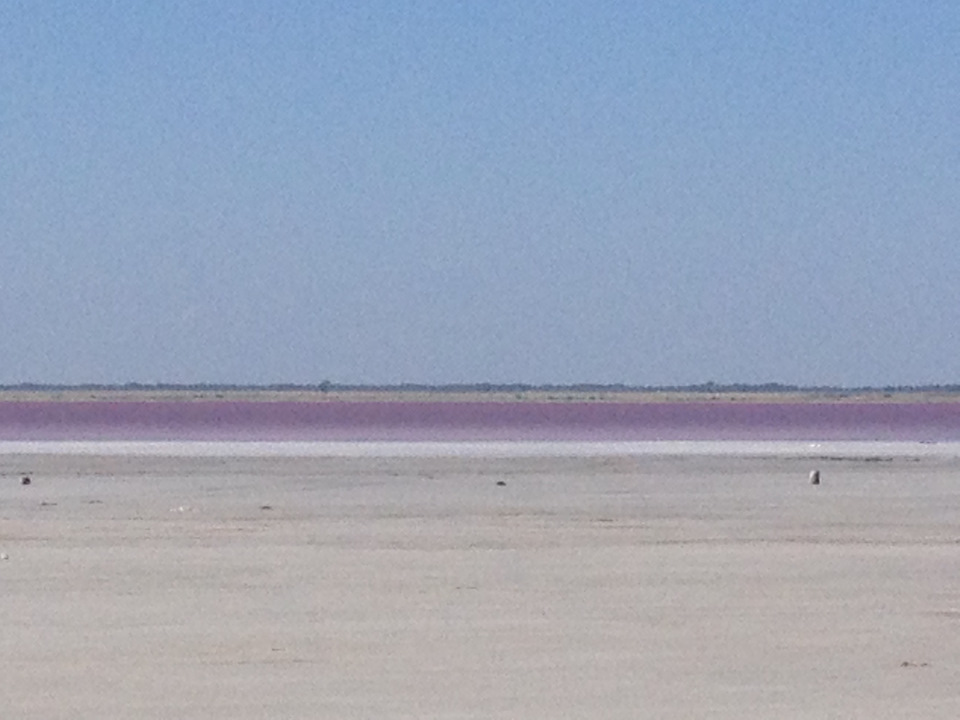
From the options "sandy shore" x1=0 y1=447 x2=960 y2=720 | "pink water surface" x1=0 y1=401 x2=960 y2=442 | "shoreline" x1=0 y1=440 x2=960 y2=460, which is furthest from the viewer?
"pink water surface" x1=0 y1=401 x2=960 y2=442

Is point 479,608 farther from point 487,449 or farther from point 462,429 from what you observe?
point 462,429

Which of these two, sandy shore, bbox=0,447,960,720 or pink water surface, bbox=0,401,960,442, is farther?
pink water surface, bbox=0,401,960,442

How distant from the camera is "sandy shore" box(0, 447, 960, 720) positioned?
10.4 m

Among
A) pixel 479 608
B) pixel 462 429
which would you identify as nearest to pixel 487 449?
pixel 462 429

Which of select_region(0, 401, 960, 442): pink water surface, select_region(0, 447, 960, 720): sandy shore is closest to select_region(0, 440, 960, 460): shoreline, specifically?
select_region(0, 401, 960, 442): pink water surface

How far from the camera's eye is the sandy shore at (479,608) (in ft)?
34.2

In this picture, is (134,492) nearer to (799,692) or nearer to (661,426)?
(799,692)

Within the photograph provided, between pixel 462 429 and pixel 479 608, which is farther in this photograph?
pixel 462 429

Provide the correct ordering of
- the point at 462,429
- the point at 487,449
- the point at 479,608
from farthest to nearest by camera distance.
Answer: the point at 462,429, the point at 487,449, the point at 479,608

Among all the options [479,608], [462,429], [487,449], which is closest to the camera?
[479,608]

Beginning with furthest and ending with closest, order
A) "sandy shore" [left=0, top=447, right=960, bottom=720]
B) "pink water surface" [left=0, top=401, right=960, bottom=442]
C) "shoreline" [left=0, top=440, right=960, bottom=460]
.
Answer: "pink water surface" [left=0, top=401, right=960, bottom=442] < "shoreline" [left=0, top=440, right=960, bottom=460] < "sandy shore" [left=0, top=447, right=960, bottom=720]

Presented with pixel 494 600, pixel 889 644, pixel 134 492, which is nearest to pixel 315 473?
pixel 134 492

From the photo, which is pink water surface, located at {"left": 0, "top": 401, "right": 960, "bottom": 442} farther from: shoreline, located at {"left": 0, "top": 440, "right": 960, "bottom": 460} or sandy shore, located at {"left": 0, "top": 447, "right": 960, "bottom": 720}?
sandy shore, located at {"left": 0, "top": 447, "right": 960, "bottom": 720}

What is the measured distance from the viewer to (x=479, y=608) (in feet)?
45.5
